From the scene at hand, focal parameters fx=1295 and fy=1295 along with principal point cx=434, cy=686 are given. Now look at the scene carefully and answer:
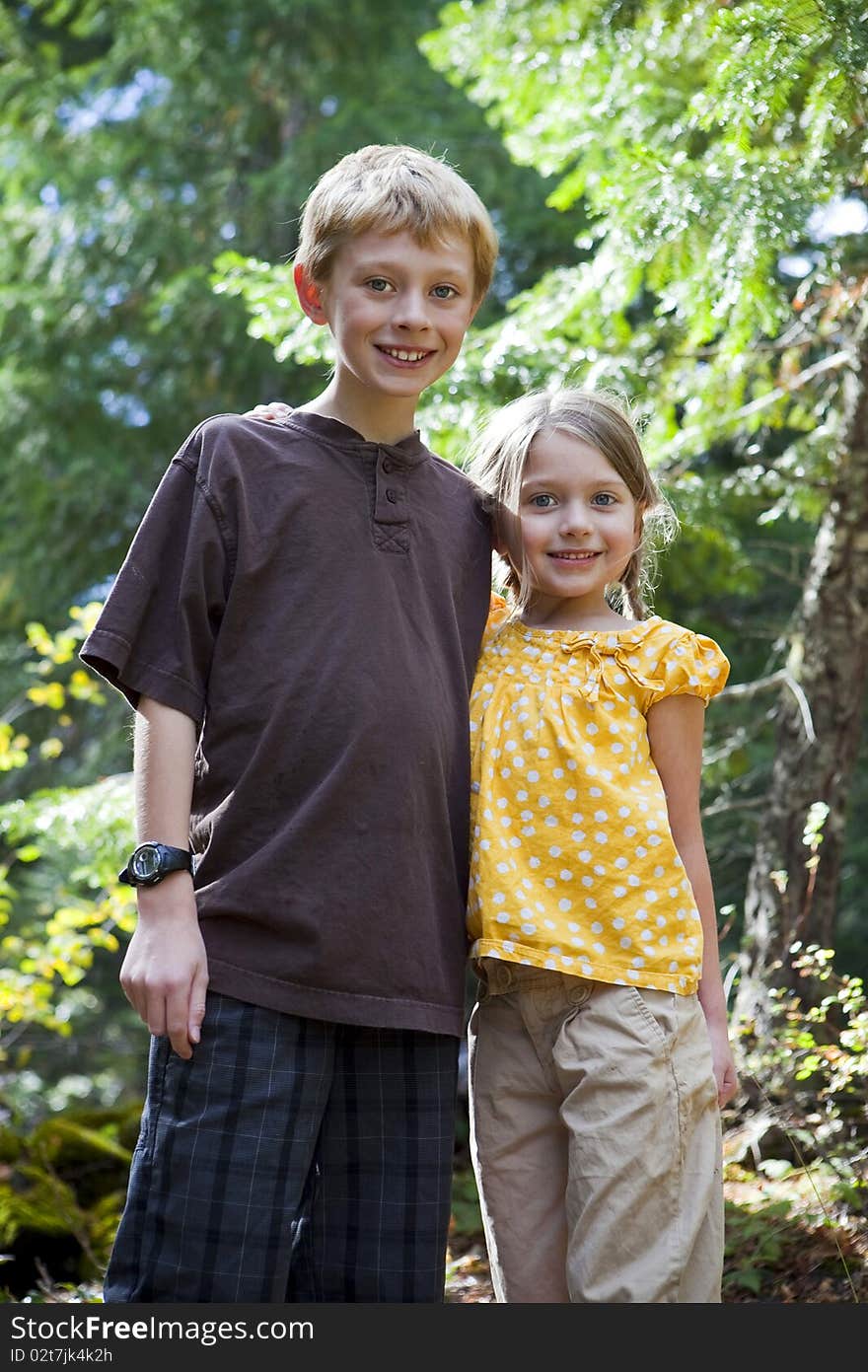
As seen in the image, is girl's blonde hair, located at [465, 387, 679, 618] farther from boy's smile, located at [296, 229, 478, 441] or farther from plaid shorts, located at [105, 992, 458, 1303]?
plaid shorts, located at [105, 992, 458, 1303]

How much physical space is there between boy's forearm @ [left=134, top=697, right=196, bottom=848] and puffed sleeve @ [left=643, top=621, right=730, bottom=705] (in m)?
0.83

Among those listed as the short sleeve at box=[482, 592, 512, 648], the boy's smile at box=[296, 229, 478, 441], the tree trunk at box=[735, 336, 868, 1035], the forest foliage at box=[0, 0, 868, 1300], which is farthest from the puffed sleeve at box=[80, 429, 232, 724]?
the tree trunk at box=[735, 336, 868, 1035]

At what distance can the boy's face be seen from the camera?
222cm

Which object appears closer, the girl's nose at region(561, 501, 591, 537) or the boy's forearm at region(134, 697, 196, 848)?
the boy's forearm at region(134, 697, 196, 848)

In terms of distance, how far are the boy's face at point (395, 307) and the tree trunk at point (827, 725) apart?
214 cm

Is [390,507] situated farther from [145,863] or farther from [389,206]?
[145,863]

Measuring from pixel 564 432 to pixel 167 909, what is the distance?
45.0 inches

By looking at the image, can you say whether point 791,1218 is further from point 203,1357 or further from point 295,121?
point 295,121

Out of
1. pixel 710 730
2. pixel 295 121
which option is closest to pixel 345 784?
pixel 710 730

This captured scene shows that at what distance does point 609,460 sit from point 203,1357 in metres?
1.67

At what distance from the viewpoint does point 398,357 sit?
7.37 feet

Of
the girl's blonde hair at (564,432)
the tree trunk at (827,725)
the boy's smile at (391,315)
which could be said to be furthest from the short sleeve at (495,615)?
the tree trunk at (827,725)

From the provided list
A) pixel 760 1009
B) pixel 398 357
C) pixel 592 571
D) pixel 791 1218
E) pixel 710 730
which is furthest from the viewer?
pixel 710 730

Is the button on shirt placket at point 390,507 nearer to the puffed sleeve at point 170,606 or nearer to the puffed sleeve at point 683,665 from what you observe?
the puffed sleeve at point 170,606
